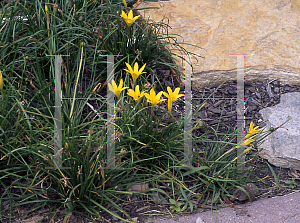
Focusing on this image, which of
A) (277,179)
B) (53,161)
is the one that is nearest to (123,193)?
(53,161)

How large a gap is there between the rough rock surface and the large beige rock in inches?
16.7

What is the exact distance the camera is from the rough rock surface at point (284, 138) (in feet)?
7.56

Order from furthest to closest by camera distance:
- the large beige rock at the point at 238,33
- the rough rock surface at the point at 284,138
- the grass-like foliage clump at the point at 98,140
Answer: the large beige rock at the point at 238,33, the rough rock surface at the point at 284,138, the grass-like foliage clump at the point at 98,140

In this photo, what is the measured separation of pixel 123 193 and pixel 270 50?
2074 mm

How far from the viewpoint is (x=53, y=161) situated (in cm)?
172

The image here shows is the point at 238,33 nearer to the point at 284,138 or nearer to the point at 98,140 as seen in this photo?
the point at 284,138

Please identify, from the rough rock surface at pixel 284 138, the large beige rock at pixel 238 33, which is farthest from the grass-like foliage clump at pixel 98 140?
the large beige rock at pixel 238 33

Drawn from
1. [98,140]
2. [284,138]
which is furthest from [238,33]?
[98,140]

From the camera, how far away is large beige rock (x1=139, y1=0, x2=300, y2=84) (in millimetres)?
2902

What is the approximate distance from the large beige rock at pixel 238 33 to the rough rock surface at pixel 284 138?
0.42 meters

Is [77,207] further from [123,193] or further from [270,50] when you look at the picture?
[270,50]

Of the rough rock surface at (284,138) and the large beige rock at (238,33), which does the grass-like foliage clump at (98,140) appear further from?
the large beige rock at (238,33)

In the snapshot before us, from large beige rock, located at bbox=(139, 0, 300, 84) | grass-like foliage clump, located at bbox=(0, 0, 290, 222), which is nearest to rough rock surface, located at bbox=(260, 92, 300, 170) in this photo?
grass-like foliage clump, located at bbox=(0, 0, 290, 222)

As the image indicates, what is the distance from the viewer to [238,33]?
309 centimetres
